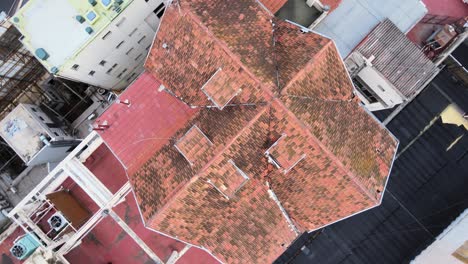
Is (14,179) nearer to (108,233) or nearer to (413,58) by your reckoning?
(108,233)

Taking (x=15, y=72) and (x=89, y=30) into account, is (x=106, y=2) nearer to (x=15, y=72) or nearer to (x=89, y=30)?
(x=89, y=30)

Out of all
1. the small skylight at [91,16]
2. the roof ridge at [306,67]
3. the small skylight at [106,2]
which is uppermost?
the roof ridge at [306,67]

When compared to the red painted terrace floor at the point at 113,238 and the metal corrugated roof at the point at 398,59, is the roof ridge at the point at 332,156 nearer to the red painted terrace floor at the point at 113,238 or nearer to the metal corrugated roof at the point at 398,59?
the metal corrugated roof at the point at 398,59

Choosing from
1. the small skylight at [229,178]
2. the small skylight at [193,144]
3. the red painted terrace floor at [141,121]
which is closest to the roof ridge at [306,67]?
the small skylight at [229,178]

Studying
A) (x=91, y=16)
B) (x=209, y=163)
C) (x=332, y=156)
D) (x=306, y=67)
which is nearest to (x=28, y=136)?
(x=91, y=16)

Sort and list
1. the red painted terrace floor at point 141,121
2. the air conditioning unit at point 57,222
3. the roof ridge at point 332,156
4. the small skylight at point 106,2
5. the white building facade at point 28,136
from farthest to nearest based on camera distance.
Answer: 1. the white building facade at point 28,136
2. the air conditioning unit at point 57,222
3. the small skylight at point 106,2
4. the red painted terrace floor at point 141,121
5. the roof ridge at point 332,156
